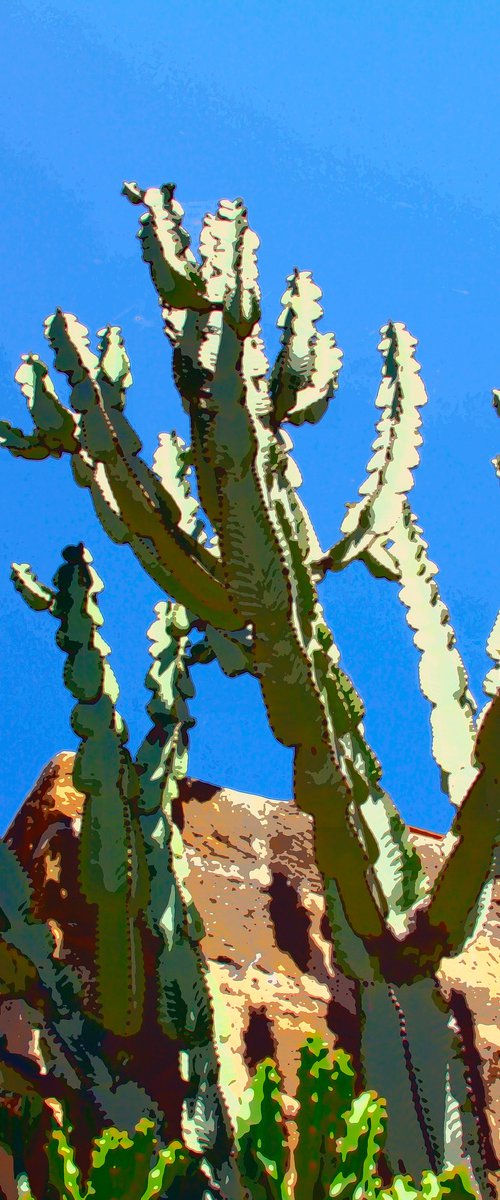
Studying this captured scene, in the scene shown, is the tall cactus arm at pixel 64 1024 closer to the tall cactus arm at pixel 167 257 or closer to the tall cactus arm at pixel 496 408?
the tall cactus arm at pixel 167 257

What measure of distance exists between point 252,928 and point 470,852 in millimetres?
1305

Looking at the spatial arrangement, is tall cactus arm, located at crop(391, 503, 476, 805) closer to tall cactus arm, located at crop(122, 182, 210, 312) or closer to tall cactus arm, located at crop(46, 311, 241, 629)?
tall cactus arm, located at crop(46, 311, 241, 629)

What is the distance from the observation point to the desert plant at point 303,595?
2613 mm

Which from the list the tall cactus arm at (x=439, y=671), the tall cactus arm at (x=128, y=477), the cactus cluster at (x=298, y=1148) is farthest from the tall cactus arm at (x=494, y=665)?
the cactus cluster at (x=298, y=1148)

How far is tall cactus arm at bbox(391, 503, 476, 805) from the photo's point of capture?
9.86 feet

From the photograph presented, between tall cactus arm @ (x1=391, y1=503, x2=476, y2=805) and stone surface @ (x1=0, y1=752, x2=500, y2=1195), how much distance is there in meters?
0.28

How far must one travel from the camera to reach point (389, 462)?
309 cm

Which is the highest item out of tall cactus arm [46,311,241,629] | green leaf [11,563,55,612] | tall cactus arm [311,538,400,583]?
tall cactus arm [311,538,400,583]

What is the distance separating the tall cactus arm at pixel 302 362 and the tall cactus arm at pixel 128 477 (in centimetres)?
42

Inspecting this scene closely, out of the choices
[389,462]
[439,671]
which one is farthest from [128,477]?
[439,671]

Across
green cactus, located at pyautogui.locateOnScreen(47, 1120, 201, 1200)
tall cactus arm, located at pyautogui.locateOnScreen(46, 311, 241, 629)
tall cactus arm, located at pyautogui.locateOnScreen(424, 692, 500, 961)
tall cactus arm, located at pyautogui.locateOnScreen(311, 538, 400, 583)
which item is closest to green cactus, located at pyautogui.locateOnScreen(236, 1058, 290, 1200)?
green cactus, located at pyautogui.locateOnScreen(47, 1120, 201, 1200)

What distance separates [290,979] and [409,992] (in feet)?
2.80

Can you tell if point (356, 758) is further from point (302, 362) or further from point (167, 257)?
point (167, 257)

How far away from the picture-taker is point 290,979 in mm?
3664
